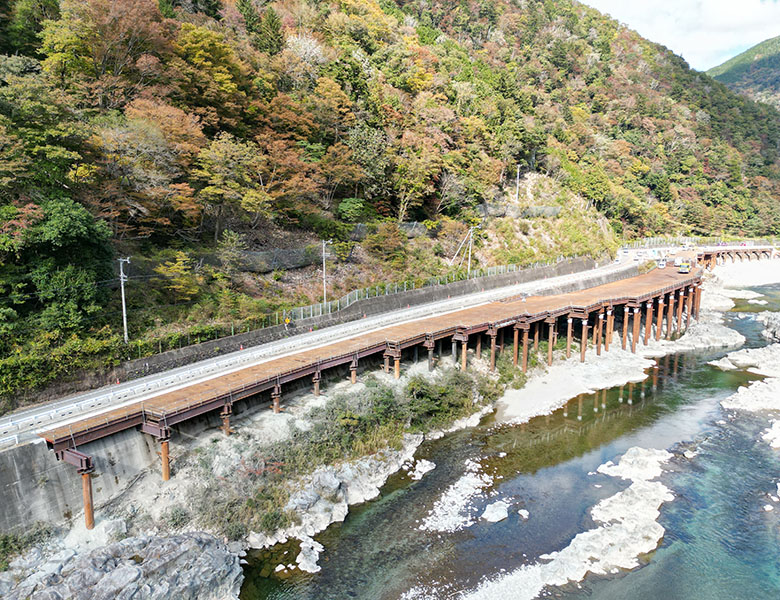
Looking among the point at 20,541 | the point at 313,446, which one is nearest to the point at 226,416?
the point at 313,446

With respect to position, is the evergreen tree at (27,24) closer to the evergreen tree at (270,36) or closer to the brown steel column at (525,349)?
the evergreen tree at (270,36)

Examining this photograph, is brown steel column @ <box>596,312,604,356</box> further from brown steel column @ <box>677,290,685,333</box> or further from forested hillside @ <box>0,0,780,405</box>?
forested hillside @ <box>0,0,780,405</box>

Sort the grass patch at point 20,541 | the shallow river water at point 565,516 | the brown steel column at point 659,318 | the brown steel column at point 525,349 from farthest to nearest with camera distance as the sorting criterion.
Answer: the brown steel column at point 659,318 < the brown steel column at point 525,349 < the shallow river water at point 565,516 < the grass patch at point 20,541

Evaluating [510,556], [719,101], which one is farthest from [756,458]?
[719,101]

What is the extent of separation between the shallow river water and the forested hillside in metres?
16.9

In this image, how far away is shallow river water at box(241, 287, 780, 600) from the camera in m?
19.6

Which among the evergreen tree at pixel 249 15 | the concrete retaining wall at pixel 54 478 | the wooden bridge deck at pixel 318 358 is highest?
the evergreen tree at pixel 249 15

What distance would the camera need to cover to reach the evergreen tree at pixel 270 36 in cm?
5891

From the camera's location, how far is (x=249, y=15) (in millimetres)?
64438

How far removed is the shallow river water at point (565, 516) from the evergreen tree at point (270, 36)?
49274 millimetres

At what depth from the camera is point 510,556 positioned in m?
21.0

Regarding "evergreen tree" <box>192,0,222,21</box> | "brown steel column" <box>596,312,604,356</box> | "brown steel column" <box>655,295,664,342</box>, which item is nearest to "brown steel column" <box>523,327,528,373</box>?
"brown steel column" <box>596,312,604,356</box>

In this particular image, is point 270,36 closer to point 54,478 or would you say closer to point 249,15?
point 249,15

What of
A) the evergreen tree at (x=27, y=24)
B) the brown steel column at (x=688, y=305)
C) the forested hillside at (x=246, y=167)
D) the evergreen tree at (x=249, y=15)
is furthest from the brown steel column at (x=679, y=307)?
the evergreen tree at (x=27, y=24)
